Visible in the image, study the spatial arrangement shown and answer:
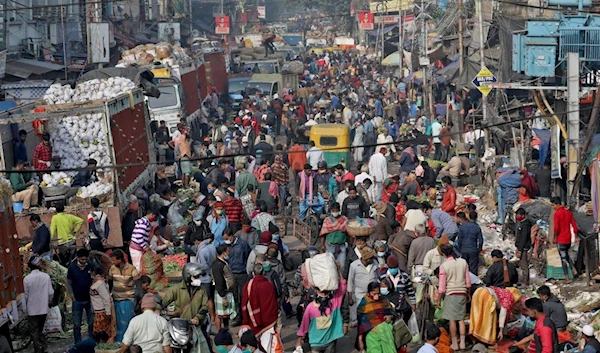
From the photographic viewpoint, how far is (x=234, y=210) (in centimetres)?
1786

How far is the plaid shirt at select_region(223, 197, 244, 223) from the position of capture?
17.8 m

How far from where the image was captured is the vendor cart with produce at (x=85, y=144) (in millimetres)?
18856

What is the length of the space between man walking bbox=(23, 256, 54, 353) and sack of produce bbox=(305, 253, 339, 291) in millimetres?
3202

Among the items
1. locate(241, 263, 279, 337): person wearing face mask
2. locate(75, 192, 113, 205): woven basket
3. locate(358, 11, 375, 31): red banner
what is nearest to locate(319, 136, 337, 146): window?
locate(75, 192, 113, 205): woven basket

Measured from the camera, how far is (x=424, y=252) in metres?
15.2

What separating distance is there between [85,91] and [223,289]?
31.3ft

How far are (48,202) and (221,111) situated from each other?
73.8ft

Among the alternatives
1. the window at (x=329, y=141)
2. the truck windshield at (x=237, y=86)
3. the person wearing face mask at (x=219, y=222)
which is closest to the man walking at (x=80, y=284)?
the person wearing face mask at (x=219, y=222)

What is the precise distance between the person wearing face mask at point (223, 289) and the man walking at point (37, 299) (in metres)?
2.04

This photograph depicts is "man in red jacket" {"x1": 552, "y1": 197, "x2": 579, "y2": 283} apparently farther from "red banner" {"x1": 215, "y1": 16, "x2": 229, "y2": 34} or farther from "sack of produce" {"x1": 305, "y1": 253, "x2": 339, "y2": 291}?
"red banner" {"x1": 215, "y1": 16, "x2": 229, "y2": 34}

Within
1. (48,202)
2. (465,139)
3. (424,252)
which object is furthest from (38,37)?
(424,252)

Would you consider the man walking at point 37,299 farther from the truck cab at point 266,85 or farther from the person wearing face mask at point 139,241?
the truck cab at point 266,85

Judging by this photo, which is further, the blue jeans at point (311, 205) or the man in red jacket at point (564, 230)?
the blue jeans at point (311, 205)

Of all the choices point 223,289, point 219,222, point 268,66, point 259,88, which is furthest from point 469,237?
point 268,66
